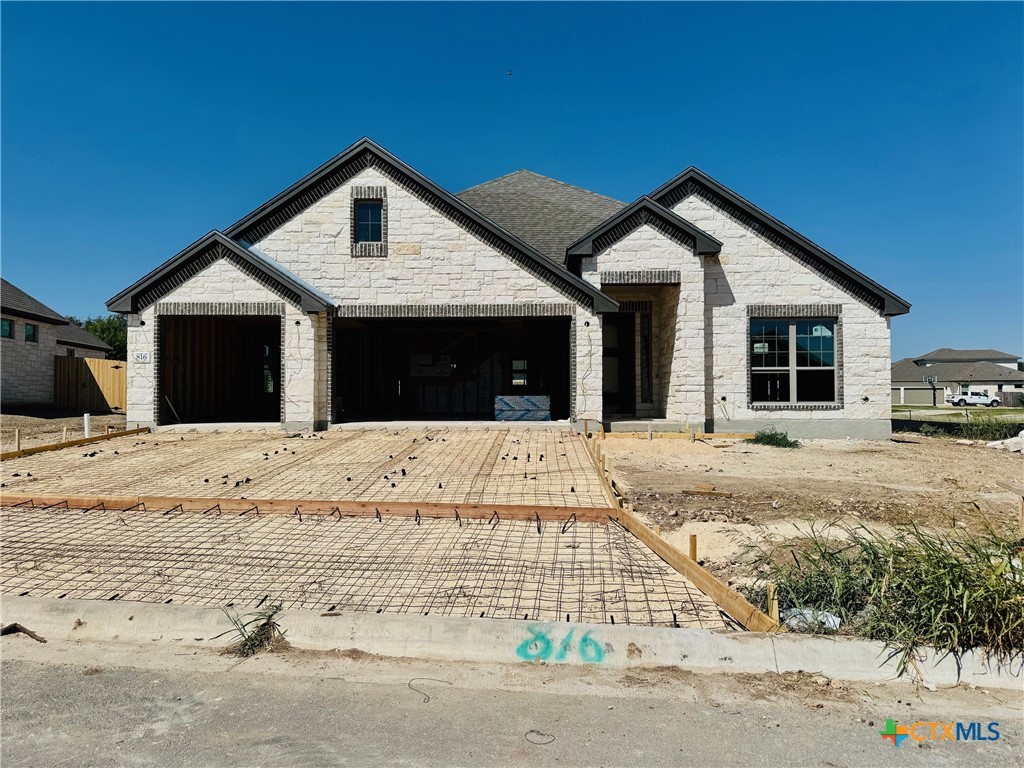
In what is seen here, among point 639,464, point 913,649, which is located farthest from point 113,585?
point 639,464

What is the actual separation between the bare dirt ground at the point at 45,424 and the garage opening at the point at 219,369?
1919 mm

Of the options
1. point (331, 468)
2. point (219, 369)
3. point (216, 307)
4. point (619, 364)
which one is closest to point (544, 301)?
point (619, 364)

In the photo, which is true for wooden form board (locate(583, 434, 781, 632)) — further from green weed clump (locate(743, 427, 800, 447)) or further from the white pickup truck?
the white pickup truck

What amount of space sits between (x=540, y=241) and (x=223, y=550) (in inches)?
604

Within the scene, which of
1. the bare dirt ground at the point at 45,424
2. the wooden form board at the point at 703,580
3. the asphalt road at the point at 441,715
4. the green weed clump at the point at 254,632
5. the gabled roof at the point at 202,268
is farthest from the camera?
the bare dirt ground at the point at 45,424

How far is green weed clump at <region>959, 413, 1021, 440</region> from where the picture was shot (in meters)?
17.2

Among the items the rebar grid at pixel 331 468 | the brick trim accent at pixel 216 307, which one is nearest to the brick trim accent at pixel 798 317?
the rebar grid at pixel 331 468

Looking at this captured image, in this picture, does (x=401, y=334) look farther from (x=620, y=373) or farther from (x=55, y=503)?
(x=55, y=503)

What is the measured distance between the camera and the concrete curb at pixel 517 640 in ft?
11.6

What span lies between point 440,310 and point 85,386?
65.1ft

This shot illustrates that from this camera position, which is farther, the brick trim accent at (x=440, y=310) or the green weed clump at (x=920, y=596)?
the brick trim accent at (x=440, y=310)

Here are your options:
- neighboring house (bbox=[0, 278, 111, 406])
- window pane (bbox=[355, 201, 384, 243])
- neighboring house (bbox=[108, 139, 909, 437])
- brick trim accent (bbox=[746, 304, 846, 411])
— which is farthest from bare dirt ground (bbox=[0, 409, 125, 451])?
brick trim accent (bbox=[746, 304, 846, 411])

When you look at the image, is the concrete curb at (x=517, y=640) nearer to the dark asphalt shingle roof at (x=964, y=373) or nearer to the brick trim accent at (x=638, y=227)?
the brick trim accent at (x=638, y=227)

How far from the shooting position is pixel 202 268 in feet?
48.7
